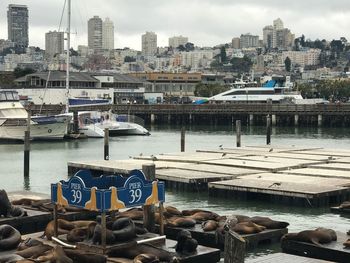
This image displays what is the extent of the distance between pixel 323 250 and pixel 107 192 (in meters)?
4.02

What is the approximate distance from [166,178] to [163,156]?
6599 mm

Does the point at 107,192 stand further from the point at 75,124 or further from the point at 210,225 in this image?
the point at 75,124

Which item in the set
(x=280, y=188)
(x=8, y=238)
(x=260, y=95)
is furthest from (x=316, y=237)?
(x=260, y=95)

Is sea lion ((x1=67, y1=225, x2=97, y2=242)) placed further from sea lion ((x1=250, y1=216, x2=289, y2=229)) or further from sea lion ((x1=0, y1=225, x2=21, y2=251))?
sea lion ((x1=250, y1=216, x2=289, y2=229))

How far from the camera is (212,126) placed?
233ft

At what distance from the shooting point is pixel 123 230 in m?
11.7

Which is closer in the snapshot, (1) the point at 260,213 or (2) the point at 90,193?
(2) the point at 90,193

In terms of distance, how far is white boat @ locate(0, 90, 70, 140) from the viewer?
151 feet

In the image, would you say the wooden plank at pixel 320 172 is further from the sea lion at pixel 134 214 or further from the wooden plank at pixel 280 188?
the sea lion at pixel 134 214

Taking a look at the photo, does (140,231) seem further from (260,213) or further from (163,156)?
(163,156)

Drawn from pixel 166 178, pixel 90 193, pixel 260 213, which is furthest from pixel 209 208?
pixel 90 193

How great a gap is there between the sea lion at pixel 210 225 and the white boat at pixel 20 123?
112 feet

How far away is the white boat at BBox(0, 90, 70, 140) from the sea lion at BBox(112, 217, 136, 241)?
Answer: 35.6m

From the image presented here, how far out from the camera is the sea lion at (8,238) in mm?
11852
